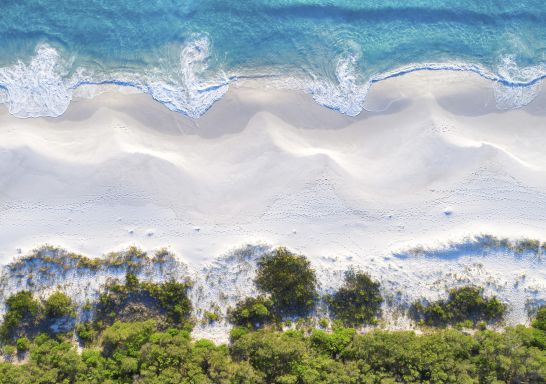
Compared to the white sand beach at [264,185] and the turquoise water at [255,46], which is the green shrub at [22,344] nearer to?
the white sand beach at [264,185]

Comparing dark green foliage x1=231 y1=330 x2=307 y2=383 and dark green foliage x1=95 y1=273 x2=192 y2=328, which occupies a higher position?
dark green foliage x1=95 y1=273 x2=192 y2=328

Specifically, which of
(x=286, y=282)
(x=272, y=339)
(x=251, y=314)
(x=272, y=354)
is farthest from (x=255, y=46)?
(x=272, y=354)

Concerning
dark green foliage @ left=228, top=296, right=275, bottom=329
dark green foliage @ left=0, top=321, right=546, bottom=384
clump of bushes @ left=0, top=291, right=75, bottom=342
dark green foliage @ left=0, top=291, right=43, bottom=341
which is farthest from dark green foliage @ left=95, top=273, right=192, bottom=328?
dark green foliage @ left=0, top=291, right=43, bottom=341

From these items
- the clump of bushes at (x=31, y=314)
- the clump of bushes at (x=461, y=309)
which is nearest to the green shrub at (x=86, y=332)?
the clump of bushes at (x=31, y=314)

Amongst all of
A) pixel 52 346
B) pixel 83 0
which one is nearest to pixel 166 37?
pixel 83 0

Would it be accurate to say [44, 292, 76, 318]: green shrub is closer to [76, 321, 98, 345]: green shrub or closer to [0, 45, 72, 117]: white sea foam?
[76, 321, 98, 345]: green shrub

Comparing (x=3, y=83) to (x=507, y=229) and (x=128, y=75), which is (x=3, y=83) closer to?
(x=128, y=75)

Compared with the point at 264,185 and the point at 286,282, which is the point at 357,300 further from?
the point at 264,185
